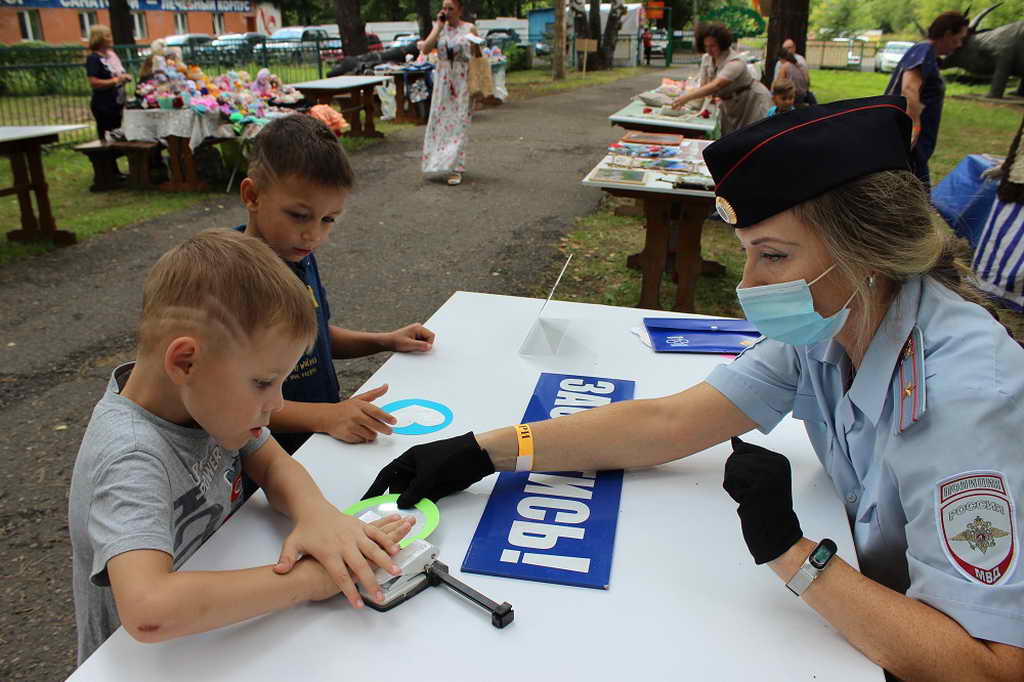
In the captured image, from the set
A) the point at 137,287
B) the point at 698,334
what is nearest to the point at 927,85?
the point at 698,334

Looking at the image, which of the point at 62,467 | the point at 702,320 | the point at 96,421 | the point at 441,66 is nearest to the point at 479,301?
the point at 702,320

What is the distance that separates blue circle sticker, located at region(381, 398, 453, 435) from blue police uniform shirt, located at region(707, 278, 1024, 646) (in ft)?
2.47

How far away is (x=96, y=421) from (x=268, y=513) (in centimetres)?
30

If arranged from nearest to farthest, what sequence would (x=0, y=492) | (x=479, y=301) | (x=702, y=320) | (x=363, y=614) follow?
1. (x=363, y=614)
2. (x=702, y=320)
3. (x=479, y=301)
4. (x=0, y=492)

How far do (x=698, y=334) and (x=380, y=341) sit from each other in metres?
0.83

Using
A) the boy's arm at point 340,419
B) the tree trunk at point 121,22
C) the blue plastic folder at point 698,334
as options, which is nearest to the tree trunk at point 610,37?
the tree trunk at point 121,22

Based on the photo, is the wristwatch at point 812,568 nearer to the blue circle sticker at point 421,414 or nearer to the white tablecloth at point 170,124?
the blue circle sticker at point 421,414

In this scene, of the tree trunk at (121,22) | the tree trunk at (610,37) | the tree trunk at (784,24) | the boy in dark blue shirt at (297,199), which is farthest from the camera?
the tree trunk at (610,37)

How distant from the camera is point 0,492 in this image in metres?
2.81

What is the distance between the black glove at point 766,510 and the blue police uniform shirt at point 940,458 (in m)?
0.15

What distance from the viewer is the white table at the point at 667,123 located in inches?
239

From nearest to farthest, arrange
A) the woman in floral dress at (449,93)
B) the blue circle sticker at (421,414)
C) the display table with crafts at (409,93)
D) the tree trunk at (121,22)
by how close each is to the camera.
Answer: the blue circle sticker at (421,414) → the woman in floral dress at (449,93) → the display table with crafts at (409,93) → the tree trunk at (121,22)

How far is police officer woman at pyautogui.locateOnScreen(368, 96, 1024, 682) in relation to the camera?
97cm

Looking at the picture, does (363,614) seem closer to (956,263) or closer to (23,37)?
(956,263)
